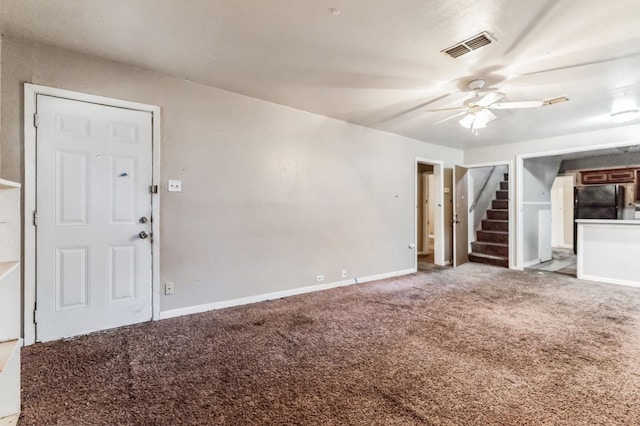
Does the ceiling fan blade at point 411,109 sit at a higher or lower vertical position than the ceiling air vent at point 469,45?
higher

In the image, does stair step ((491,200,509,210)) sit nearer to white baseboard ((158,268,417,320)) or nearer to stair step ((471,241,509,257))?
stair step ((471,241,509,257))

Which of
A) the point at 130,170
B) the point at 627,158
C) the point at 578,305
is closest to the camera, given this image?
the point at 130,170

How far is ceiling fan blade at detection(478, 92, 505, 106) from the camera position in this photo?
2.85m

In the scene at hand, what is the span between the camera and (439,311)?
3.27 metres

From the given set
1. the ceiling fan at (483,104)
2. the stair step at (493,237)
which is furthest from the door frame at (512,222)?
the ceiling fan at (483,104)

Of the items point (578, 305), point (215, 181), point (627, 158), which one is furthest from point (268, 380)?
point (627, 158)

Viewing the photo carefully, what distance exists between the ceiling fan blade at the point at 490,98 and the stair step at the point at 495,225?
14.5ft

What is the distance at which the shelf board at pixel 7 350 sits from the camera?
1341 millimetres

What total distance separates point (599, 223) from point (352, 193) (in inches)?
156

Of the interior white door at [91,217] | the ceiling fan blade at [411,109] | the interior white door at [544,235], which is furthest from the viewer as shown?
the interior white door at [544,235]

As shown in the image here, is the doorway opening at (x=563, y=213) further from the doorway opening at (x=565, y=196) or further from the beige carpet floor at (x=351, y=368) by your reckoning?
the beige carpet floor at (x=351, y=368)

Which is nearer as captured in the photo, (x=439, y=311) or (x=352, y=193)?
(x=439, y=311)

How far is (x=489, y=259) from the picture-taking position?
617 cm

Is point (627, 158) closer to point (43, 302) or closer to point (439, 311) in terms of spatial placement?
point (439, 311)
